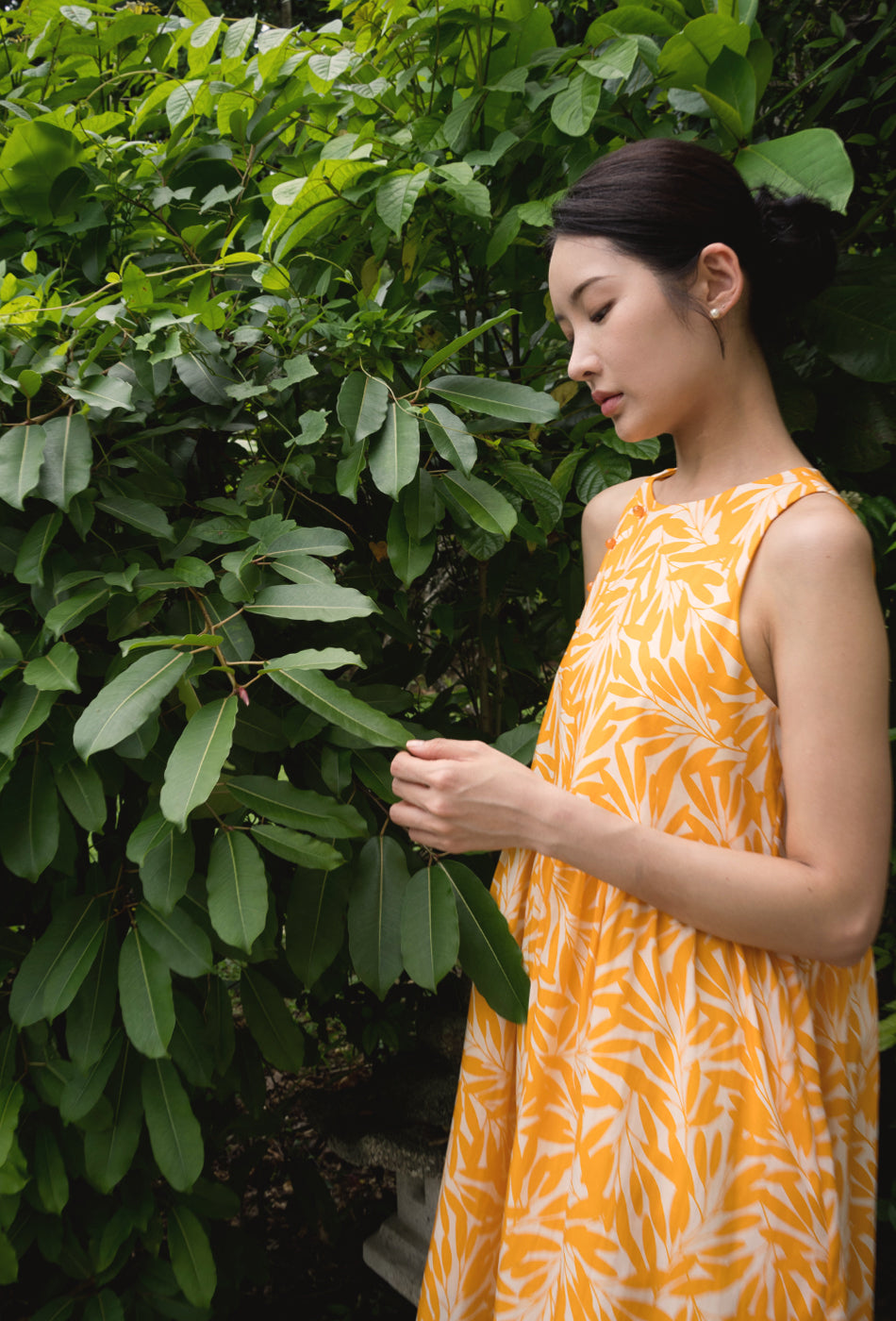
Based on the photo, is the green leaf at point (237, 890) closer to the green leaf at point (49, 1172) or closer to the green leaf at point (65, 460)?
the green leaf at point (65, 460)

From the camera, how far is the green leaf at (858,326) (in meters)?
1.12

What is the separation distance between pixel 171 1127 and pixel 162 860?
34 centimetres

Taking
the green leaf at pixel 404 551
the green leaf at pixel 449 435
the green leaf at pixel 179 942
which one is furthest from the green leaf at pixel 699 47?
the green leaf at pixel 179 942

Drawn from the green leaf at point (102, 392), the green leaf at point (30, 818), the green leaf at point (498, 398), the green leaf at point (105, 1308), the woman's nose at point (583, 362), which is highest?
the woman's nose at point (583, 362)

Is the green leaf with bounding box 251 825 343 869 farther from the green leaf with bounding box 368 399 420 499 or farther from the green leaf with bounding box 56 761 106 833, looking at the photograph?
the green leaf with bounding box 368 399 420 499

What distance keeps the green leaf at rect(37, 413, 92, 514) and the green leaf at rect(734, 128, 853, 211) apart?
29.5 inches

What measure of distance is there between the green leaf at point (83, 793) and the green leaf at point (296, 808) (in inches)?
5.8

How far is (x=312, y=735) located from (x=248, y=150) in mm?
832

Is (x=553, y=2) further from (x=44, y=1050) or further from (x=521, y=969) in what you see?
(x=44, y=1050)

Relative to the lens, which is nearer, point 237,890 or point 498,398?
point 237,890

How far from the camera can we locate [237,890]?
0.80m

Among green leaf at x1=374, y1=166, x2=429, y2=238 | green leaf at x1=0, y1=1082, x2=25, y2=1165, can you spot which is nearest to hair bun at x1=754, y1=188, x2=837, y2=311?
green leaf at x1=374, y1=166, x2=429, y2=238

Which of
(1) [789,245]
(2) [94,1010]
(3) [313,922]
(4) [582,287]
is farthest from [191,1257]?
(1) [789,245]

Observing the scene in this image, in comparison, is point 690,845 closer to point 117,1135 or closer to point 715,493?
point 715,493
